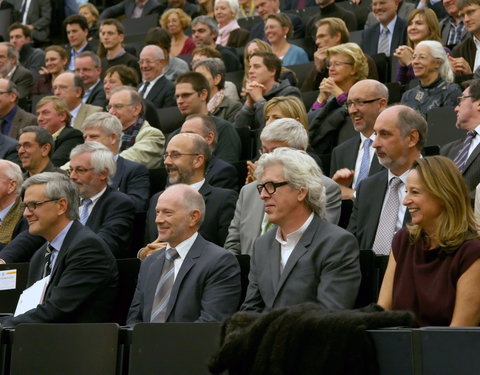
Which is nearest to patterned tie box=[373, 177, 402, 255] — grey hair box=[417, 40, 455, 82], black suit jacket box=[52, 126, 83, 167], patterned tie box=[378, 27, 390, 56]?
grey hair box=[417, 40, 455, 82]

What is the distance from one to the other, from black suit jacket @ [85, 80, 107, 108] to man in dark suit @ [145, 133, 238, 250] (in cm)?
325

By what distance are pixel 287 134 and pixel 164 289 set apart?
50.4 inches

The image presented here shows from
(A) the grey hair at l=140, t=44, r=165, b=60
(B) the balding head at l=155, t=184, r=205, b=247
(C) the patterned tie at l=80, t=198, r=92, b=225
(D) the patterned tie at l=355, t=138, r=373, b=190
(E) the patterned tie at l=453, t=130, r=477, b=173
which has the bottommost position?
(C) the patterned tie at l=80, t=198, r=92, b=225

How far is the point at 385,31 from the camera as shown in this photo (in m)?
9.67

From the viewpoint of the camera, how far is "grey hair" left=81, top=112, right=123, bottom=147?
7668 mm

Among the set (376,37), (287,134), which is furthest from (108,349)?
(376,37)

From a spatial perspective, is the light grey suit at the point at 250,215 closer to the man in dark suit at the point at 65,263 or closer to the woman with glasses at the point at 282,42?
the man in dark suit at the point at 65,263

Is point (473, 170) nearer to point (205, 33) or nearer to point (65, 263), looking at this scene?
point (65, 263)

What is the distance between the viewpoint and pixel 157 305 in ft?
17.3

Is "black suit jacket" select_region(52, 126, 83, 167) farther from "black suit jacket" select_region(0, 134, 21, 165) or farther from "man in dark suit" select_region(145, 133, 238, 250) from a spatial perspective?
"man in dark suit" select_region(145, 133, 238, 250)

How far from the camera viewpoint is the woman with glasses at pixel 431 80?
742cm

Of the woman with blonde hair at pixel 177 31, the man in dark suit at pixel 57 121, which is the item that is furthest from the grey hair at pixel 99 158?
the woman with blonde hair at pixel 177 31

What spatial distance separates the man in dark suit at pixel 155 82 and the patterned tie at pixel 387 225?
439cm

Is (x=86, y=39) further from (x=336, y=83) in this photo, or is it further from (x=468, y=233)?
(x=468, y=233)
